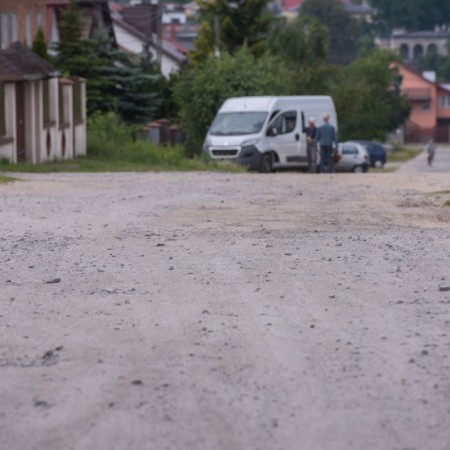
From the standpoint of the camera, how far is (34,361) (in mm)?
8031

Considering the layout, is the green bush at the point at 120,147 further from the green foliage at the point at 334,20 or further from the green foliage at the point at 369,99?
the green foliage at the point at 334,20

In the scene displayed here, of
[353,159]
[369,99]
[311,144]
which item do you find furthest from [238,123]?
[369,99]

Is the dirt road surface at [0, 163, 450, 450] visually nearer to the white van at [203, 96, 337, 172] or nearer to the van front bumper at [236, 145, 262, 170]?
the van front bumper at [236, 145, 262, 170]

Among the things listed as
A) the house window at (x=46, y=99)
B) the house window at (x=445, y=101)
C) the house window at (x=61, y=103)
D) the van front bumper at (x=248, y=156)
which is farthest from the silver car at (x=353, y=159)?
the house window at (x=445, y=101)

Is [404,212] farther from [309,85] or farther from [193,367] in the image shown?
[309,85]

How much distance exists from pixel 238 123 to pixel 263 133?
104cm

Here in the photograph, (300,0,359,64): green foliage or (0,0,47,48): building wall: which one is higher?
(300,0,359,64): green foliage

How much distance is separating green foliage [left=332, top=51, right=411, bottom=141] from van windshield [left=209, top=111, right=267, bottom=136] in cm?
3234

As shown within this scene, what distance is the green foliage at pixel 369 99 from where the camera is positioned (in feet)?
219

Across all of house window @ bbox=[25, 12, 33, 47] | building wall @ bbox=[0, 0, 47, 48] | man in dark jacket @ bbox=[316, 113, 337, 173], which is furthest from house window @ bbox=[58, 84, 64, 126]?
house window @ bbox=[25, 12, 33, 47]

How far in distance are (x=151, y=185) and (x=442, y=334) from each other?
1454 cm

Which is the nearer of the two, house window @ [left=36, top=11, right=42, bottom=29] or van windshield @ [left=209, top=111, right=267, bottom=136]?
van windshield @ [left=209, top=111, right=267, bottom=136]

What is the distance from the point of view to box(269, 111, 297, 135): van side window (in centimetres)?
3356

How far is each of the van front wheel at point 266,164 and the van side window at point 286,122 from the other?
0.78 m
